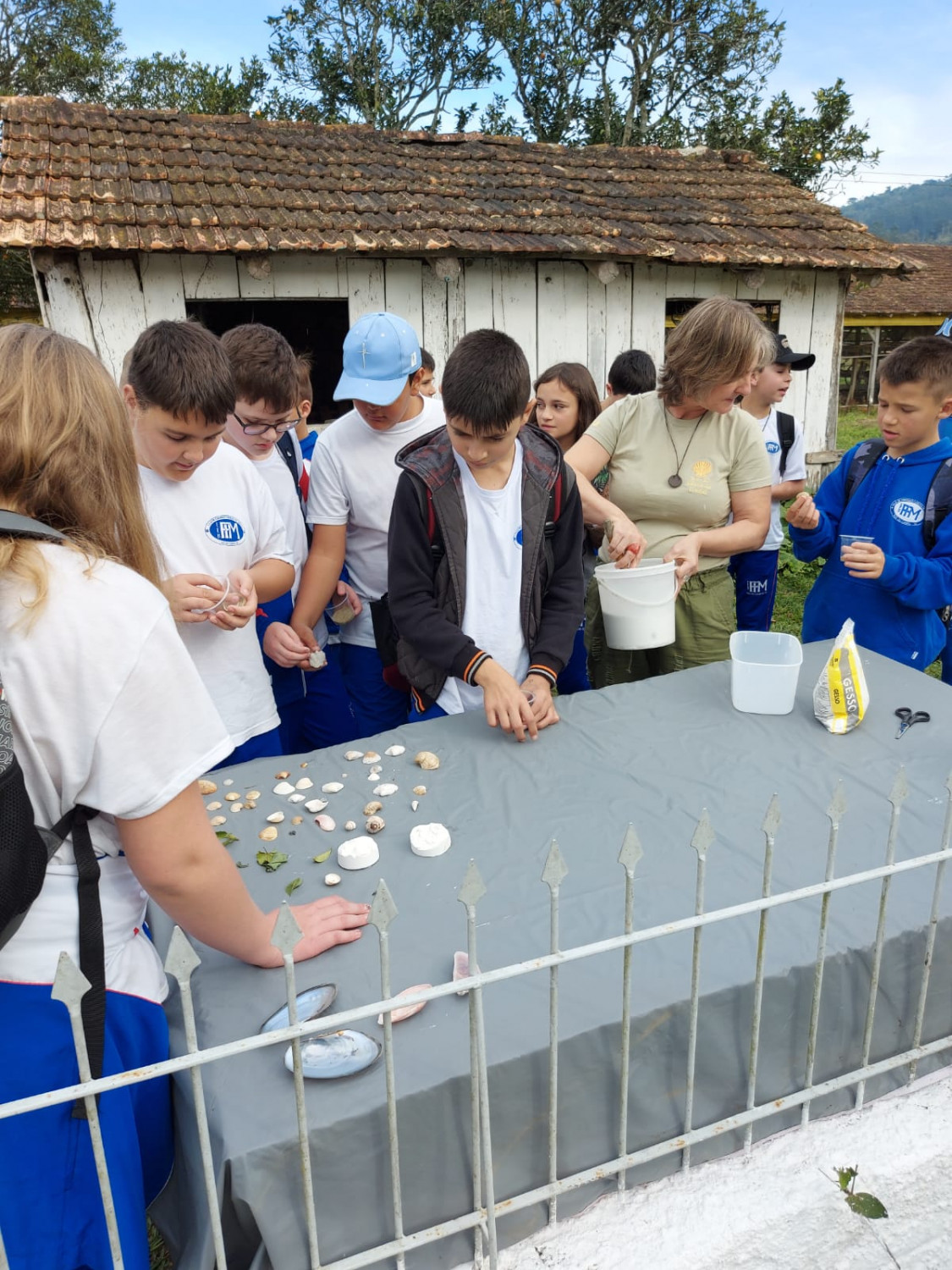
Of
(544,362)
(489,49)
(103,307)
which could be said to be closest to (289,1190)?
(103,307)

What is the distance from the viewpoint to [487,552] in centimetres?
222

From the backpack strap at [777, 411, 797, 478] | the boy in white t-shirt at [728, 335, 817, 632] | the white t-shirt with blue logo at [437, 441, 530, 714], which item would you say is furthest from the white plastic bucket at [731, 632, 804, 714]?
the backpack strap at [777, 411, 797, 478]

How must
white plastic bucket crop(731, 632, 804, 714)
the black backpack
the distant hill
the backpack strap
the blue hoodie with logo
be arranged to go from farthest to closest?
the distant hill
the backpack strap
the blue hoodie with logo
white plastic bucket crop(731, 632, 804, 714)
the black backpack

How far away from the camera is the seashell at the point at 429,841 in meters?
1.64

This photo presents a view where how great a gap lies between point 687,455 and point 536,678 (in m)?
1.02

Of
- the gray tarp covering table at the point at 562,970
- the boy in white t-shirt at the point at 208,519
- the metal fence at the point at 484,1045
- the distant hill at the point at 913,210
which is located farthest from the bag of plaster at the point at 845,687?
the distant hill at the point at 913,210

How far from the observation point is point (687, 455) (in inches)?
109

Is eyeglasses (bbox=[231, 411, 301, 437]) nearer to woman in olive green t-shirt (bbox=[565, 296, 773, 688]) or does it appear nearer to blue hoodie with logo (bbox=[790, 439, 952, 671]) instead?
woman in olive green t-shirt (bbox=[565, 296, 773, 688])

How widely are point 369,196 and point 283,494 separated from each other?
6191mm

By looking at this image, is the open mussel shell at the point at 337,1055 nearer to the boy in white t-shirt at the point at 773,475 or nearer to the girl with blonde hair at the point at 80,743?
the girl with blonde hair at the point at 80,743

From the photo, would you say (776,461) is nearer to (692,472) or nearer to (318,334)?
(692,472)

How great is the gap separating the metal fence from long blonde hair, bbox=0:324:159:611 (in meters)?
0.50

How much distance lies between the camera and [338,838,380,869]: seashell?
161cm

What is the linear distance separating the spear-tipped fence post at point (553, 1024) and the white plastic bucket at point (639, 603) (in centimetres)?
141
